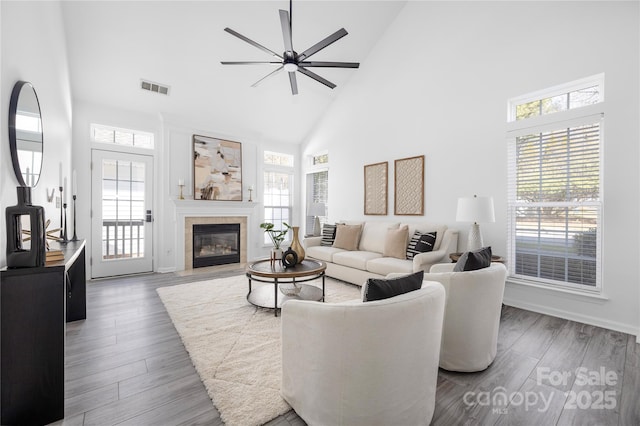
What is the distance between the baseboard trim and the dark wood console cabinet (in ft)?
14.0

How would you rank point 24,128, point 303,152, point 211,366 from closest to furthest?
point 24,128, point 211,366, point 303,152

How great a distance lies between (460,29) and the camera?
155 inches

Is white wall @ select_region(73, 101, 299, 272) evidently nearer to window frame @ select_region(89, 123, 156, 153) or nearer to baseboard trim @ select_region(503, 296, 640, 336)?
window frame @ select_region(89, 123, 156, 153)

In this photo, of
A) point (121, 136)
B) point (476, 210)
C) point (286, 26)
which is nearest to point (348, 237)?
point (476, 210)

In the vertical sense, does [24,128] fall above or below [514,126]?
below

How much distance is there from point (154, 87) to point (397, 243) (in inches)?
181

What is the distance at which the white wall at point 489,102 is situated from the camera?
2705 millimetres

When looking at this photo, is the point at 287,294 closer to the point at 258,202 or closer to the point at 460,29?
the point at 258,202

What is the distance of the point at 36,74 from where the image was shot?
80.4 inches

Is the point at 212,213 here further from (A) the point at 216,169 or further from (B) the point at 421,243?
(B) the point at 421,243

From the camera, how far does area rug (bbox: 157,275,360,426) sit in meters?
1.64

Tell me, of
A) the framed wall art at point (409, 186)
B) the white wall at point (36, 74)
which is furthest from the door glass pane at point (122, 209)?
the framed wall art at point (409, 186)

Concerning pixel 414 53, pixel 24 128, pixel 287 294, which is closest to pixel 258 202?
pixel 287 294

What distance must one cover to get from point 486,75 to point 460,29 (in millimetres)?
845
